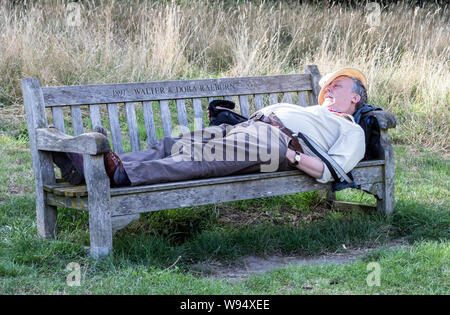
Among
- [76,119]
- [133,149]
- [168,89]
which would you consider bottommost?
[133,149]

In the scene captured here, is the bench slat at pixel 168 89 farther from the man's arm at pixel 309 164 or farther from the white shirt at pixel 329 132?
the man's arm at pixel 309 164

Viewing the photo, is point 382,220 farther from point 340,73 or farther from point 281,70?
point 281,70

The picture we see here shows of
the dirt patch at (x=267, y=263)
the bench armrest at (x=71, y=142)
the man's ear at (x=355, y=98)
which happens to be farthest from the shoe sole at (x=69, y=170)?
the man's ear at (x=355, y=98)

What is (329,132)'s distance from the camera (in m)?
4.34

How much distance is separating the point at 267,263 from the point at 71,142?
4.69 feet

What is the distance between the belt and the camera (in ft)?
13.9

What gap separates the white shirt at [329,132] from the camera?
13.7 feet

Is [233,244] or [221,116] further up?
[221,116]

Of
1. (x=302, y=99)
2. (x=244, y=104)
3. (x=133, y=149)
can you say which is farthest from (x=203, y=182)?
(x=302, y=99)

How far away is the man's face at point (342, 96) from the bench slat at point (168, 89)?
0.59 meters

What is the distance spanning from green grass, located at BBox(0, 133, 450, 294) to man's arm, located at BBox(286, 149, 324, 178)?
1.58ft

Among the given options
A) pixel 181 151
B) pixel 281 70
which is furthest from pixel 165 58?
pixel 181 151

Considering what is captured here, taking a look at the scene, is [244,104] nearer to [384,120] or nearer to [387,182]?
[384,120]
